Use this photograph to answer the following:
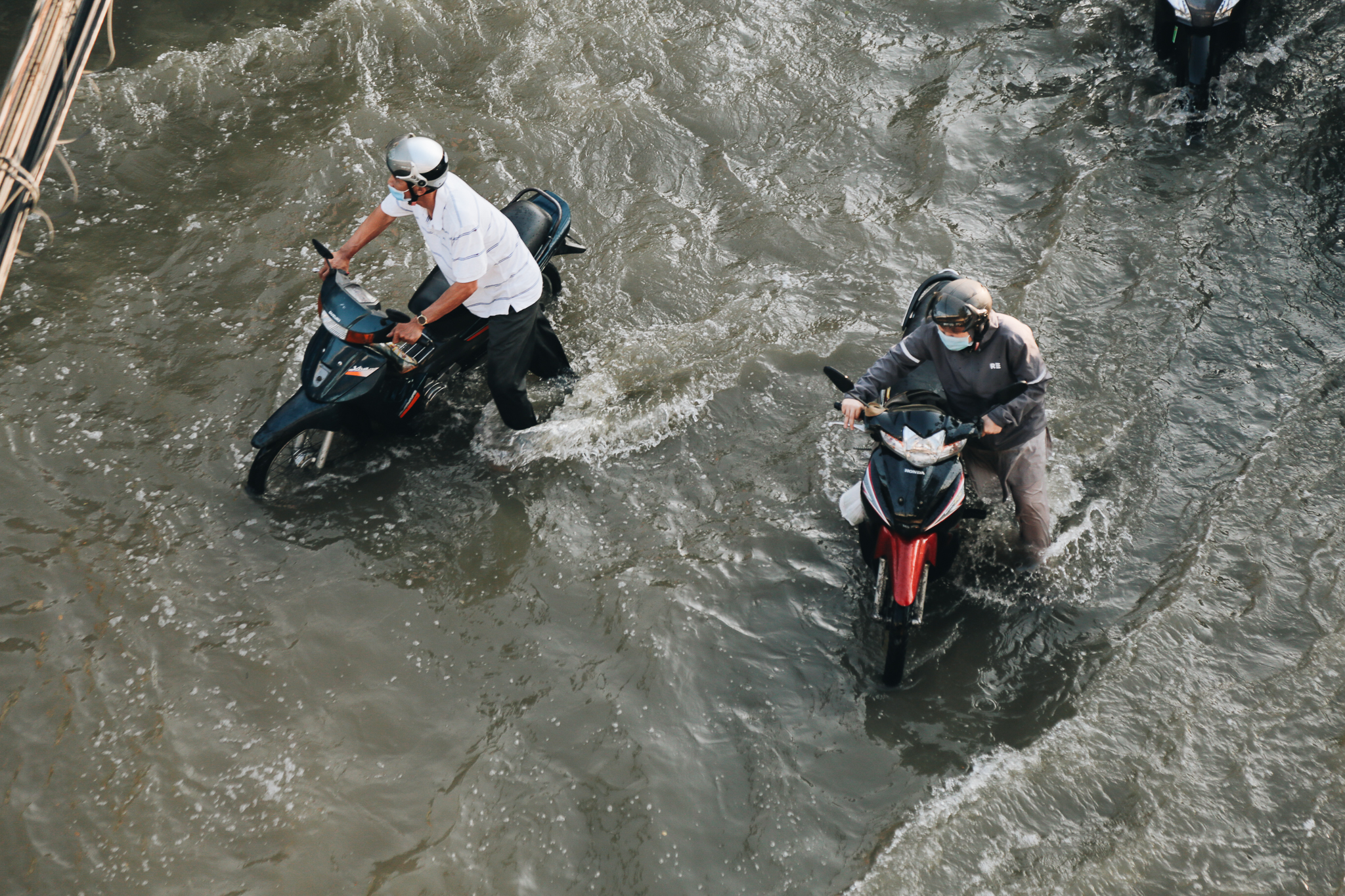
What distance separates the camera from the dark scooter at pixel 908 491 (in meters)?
3.90

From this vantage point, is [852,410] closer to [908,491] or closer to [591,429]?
[908,491]

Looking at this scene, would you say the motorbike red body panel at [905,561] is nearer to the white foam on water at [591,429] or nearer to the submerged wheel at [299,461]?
the white foam on water at [591,429]

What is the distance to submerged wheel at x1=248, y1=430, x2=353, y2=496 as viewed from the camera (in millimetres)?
5094

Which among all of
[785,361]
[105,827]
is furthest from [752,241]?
[105,827]

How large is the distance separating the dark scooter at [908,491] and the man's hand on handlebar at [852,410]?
0.14ft

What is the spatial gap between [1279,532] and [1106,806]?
6.57 feet

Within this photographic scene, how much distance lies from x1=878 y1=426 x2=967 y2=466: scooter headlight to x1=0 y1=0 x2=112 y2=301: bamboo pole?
327 centimetres

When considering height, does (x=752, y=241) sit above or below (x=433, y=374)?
above

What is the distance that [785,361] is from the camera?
5.85 metres

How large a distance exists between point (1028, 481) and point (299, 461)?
4051 mm

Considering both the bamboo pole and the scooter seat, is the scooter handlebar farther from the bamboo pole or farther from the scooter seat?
the bamboo pole

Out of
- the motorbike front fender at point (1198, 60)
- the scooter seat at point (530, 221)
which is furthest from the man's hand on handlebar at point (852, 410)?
the motorbike front fender at point (1198, 60)

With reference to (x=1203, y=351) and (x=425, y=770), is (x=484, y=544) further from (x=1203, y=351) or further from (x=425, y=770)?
(x=1203, y=351)

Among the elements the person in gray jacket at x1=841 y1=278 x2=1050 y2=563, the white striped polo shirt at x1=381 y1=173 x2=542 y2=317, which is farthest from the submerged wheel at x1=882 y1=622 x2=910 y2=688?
the white striped polo shirt at x1=381 y1=173 x2=542 y2=317
